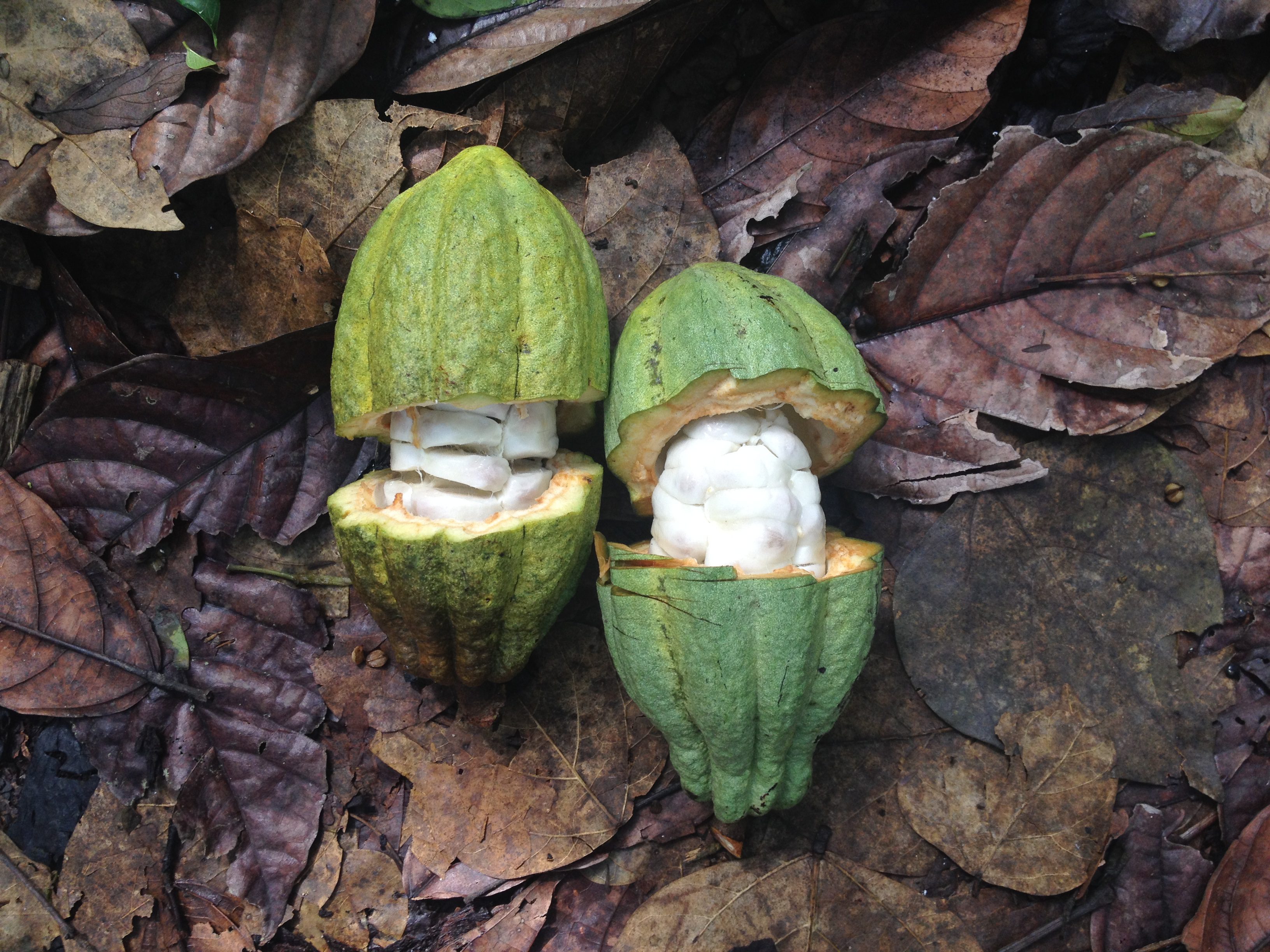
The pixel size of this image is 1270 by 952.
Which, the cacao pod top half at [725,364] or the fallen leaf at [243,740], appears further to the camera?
the fallen leaf at [243,740]

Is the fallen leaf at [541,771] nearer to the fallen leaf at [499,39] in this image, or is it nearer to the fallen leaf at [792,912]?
the fallen leaf at [792,912]

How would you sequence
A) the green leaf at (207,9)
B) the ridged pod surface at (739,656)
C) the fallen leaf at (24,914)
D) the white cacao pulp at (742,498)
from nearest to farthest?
the ridged pod surface at (739,656) → the white cacao pulp at (742,498) → the green leaf at (207,9) → the fallen leaf at (24,914)

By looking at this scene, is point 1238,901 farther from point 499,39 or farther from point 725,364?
point 499,39

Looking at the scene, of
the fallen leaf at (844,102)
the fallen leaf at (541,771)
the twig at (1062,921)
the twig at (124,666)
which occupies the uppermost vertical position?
the fallen leaf at (844,102)

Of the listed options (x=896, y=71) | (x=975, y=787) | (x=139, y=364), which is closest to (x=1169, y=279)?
(x=896, y=71)

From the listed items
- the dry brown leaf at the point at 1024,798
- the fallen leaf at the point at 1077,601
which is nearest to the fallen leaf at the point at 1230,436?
the fallen leaf at the point at 1077,601

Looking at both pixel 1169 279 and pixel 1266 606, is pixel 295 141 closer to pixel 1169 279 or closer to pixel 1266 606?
pixel 1169 279
